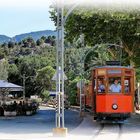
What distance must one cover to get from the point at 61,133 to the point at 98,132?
138 inches

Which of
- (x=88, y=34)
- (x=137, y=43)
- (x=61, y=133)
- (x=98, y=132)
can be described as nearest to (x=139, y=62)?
(x=137, y=43)

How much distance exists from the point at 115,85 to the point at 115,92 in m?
0.33

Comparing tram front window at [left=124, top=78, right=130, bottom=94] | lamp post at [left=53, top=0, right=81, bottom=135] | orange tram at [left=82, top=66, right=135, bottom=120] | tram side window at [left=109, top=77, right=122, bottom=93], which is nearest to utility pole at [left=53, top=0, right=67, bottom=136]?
lamp post at [left=53, top=0, right=81, bottom=135]

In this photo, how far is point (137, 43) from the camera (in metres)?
38.3

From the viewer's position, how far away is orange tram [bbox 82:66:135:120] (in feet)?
85.5

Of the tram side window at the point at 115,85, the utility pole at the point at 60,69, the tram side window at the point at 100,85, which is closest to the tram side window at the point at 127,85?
the tram side window at the point at 115,85

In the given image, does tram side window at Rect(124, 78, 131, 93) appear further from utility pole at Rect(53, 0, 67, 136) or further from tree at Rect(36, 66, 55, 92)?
tree at Rect(36, 66, 55, 92)

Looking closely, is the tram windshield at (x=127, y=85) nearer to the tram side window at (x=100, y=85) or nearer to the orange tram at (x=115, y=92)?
the orange tram at (x=115, y=92)

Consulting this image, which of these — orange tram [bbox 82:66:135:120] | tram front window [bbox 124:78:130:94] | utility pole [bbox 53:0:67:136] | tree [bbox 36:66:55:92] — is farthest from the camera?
tree [bbox 36:66:55:92]

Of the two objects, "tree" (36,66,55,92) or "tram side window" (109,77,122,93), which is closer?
"tram side window" (109,77,122,93)

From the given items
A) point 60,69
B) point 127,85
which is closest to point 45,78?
point 127,85

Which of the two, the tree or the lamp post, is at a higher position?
the tree

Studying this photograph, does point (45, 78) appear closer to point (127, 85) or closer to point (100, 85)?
point (100, 85)

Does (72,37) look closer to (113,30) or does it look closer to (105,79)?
(113,30)
